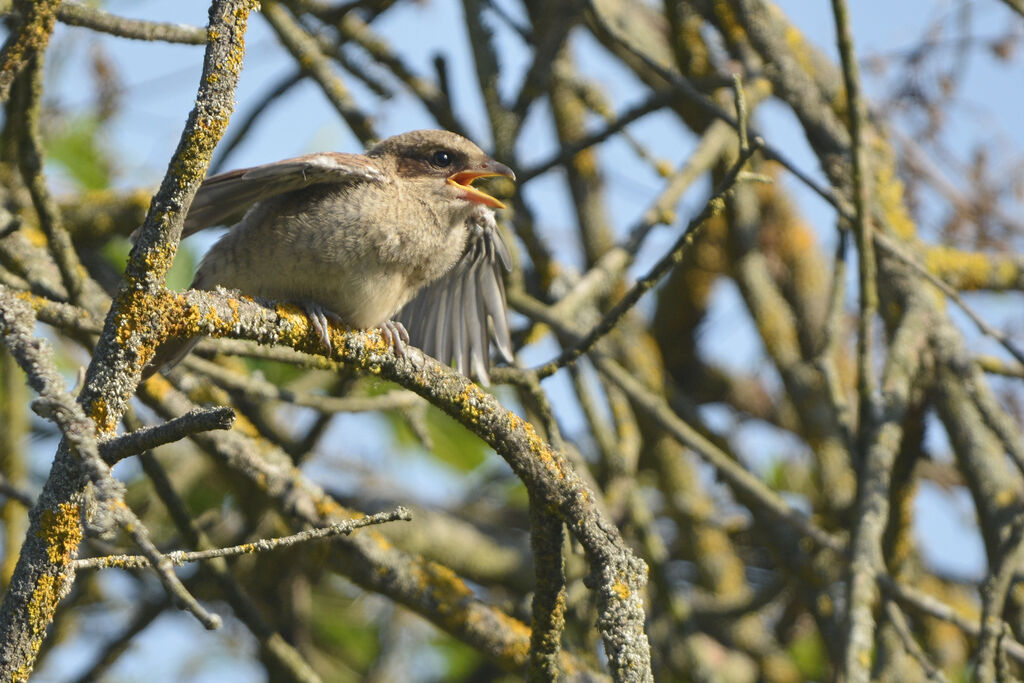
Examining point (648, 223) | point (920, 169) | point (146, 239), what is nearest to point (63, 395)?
point (146, 239)

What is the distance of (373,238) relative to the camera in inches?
136

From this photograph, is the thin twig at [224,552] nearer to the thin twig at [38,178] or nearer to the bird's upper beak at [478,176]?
the thin twig at [38,178]

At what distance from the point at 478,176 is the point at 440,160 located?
15 cm

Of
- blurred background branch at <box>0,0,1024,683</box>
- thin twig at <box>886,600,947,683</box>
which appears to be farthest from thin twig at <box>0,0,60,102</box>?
thin twig at <box>886,600,947,683</box>

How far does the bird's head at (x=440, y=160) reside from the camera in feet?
12.7

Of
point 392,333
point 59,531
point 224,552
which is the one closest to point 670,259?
point 392,333

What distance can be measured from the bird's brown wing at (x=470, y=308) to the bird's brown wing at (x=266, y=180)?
54 cm

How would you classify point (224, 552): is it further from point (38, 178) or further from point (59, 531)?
point (38, 178)

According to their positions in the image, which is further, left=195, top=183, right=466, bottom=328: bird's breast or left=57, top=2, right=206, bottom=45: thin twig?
left=195, top=183, right=466, bottom=328: bird's breast

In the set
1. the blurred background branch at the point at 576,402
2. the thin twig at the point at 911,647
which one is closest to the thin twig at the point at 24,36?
the blurred background branch at the point at 576,402

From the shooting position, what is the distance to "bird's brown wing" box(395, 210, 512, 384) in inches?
152

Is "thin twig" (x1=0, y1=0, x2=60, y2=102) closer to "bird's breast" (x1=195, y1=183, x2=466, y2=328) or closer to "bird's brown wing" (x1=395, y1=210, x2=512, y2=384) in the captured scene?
"bird's breast" (x1=195, y1=183, x2=466, y2=328)

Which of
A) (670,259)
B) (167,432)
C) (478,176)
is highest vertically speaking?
(478,176)

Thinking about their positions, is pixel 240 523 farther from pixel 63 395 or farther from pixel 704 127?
pixel 63 395
